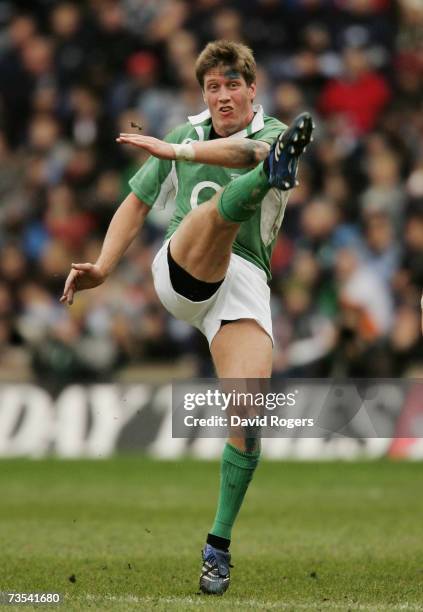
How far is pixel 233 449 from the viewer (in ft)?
21.3

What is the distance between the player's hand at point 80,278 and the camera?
6559mm

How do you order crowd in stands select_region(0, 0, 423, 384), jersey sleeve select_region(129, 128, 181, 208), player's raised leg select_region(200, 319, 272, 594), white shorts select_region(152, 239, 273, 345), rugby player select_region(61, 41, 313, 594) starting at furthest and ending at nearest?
crowd in stands select_region(0, 0, 423, 384), jersey sleeve select_region(129, 128, 181, 208), white shorts select_region(152, 239, 273, 345), player's raised leg select_region(200, 319, 272, 594), rugby player select_region(61, 41, 313, 594)

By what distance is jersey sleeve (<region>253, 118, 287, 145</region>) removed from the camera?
21.2 feet

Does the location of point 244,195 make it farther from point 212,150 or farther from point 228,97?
point 228,97

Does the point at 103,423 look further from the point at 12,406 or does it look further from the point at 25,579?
the point at 25,579

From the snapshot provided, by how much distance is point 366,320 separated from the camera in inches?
533

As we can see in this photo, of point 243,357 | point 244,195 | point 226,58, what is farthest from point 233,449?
point 226,58

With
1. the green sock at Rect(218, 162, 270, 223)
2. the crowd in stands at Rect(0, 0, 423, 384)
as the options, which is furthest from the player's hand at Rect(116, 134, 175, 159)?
the crowd in stands at Rect(0, 0, 423, 384)

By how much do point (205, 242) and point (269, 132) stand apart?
656mm

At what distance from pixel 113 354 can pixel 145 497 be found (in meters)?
3.52

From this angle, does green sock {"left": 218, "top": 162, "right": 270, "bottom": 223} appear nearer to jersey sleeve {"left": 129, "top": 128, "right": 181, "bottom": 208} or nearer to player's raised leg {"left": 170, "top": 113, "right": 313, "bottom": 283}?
player's raised leg {"left": 170, "top": 113, "right": 313, "bottom": 283}

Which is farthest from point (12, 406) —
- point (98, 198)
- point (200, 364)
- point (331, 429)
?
point (331, 429)

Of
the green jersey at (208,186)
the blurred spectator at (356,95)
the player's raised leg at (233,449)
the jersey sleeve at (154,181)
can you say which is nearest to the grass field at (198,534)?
the player's raised leg at (233,449)

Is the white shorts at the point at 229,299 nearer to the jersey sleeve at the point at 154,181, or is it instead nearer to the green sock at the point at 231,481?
the jersey sleeve at the point at 154,181
